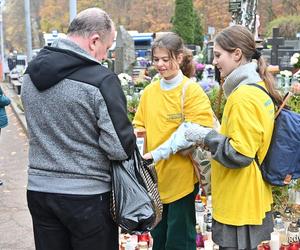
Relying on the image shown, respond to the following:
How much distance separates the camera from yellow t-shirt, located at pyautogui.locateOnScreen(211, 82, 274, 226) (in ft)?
8.14

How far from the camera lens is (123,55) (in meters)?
14.2

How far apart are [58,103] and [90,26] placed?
1.24 ft

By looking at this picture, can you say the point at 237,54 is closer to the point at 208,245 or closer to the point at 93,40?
the point at 93,40

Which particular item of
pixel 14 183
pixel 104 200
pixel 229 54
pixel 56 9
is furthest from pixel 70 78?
pixel 56 9

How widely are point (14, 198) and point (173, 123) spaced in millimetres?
3426

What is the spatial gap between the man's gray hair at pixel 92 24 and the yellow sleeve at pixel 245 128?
29.6 inches

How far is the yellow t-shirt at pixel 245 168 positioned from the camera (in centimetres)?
248

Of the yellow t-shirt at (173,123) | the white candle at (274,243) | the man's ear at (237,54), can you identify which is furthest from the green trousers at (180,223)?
the man's ear at (237,54)

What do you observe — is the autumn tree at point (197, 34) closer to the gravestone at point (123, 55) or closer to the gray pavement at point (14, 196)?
the gravestone at point (123, 55)

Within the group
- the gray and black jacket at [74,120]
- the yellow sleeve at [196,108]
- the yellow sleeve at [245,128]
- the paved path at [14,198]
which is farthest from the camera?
the paved path at [14,198]

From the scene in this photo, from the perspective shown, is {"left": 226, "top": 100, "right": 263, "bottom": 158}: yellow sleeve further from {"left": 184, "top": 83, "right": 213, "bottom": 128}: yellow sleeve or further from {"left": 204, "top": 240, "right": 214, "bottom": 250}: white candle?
{"left": 204, "top": 240, "right": 214, "bottom": 250}: white candle

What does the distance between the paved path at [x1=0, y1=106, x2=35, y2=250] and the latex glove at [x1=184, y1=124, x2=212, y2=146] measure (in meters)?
2.28

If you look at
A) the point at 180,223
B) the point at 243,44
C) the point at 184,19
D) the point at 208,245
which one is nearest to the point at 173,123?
the point at 180,223

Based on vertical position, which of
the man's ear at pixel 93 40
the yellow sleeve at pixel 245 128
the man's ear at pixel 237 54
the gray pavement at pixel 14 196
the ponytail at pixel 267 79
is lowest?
the gray pavement at pixel 14 196
